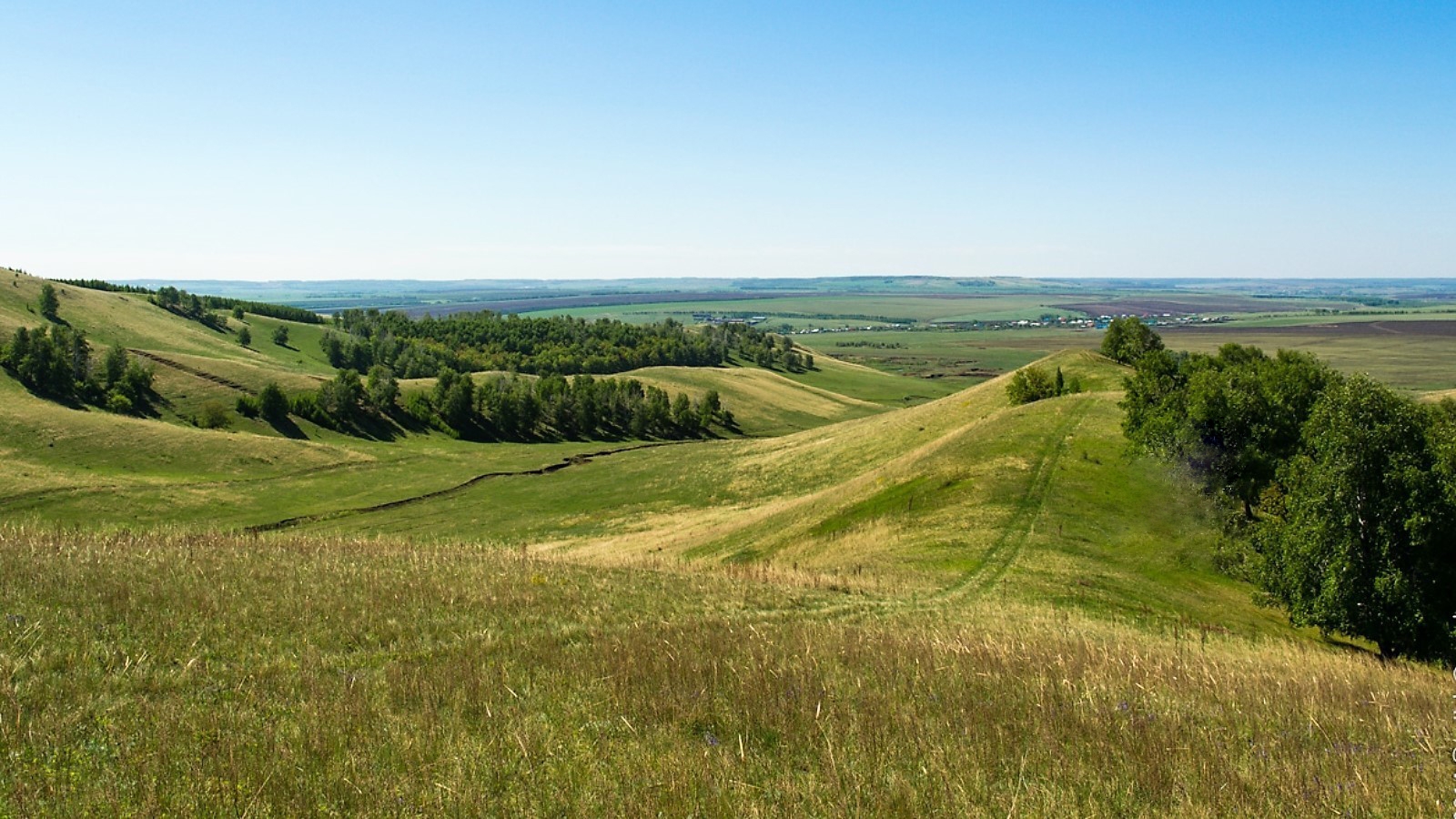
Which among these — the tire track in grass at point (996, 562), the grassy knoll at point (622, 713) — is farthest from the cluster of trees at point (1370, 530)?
the tire track in grass at point (996, 562)

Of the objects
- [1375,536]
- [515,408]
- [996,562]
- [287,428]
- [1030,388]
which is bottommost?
[287,428]

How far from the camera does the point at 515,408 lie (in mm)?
143000

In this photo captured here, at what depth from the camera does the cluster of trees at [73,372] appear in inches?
4587

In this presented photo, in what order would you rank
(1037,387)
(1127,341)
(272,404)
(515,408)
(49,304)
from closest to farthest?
1. (1037,387)
2. (1127,341)
3. (272,404)
4. (515,408)
5. (49,304)

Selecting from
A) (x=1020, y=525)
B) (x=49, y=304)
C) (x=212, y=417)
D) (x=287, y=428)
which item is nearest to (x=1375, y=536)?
(x=1020, y=525)

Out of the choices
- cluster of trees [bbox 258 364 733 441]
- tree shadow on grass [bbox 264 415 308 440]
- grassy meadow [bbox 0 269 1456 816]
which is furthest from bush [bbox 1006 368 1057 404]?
tree shadow on grass [bbox 264 415 308 440]

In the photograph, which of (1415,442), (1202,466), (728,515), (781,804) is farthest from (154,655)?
(728,515)

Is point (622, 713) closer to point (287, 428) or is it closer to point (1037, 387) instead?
point (1037, 387)

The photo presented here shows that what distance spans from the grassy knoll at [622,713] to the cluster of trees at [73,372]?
127816 mm

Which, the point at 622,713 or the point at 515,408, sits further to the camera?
the point at 515,408

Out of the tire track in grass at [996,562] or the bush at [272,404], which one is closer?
the tire track in grass at [996,562]

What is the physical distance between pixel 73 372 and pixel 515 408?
6714 cm

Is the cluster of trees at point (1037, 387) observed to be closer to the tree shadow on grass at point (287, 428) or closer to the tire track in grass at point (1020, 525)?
the tire track in grass at point (1020, 525)

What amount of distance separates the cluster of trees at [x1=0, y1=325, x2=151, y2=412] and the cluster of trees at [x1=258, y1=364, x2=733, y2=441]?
19.6 m
